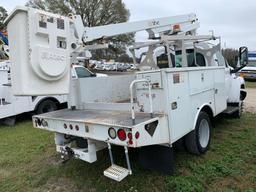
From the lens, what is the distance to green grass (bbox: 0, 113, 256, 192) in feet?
11.6

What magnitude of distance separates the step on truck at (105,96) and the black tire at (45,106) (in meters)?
A: 4.27

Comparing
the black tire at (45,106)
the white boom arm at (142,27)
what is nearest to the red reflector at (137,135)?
the white boom arm at (142,27)

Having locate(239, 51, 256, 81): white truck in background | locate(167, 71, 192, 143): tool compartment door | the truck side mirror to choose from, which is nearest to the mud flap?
locate(167, 71, 192, 143): tool compartment door

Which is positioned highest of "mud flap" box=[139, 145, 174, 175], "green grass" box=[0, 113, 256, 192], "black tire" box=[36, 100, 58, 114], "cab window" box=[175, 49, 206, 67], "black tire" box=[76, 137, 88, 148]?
"cab window" box=[175, 49, 206, 67]

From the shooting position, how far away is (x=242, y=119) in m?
6.89

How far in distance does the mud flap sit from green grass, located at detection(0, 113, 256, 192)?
0.89 feet

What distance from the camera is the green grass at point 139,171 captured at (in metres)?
3.53

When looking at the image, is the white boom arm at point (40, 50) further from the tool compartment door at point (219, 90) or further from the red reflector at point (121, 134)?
the tool compartment door at point (219, 90)

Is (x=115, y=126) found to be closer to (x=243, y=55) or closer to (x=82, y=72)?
(x=243, y=55)

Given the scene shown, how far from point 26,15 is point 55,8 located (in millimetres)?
30291

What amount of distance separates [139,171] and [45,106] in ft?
17.7

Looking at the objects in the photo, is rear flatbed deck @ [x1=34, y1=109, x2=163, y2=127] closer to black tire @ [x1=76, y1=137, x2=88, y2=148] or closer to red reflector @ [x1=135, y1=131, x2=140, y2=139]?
red reflector @ [x1=135, y1=131, x2=140, y2=139]

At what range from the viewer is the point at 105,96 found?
4668mm

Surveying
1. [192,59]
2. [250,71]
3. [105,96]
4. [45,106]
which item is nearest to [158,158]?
[105,96]
